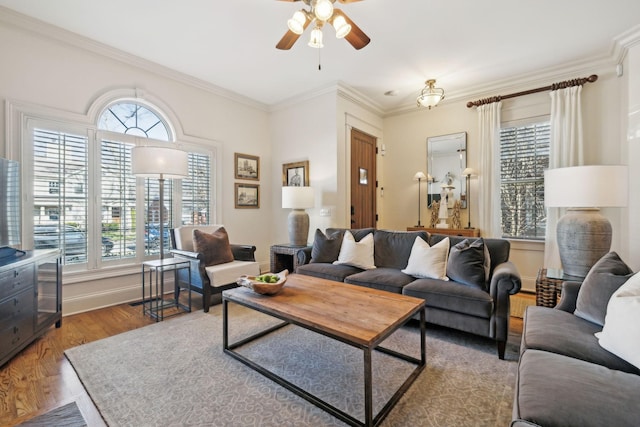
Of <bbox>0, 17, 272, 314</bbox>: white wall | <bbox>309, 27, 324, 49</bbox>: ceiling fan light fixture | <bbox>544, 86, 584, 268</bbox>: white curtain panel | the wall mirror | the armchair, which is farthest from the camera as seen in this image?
the wall mirror

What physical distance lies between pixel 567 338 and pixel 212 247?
317 cm

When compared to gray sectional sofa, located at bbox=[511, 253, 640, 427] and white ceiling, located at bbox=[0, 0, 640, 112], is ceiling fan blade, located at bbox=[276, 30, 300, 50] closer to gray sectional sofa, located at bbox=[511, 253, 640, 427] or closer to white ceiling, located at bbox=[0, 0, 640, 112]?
white ceiling, located at bbox=[0, 0, 640, 112]

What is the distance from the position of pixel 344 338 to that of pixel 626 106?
13.2 ft

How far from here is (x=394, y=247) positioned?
3.24 meters

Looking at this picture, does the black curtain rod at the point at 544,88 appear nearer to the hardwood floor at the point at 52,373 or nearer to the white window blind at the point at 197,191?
the hardwood floor at the point at 52,373

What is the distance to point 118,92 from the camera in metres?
3.35

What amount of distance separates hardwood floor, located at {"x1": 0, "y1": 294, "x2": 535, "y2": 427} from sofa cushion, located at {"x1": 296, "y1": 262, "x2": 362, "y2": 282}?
1.60 m

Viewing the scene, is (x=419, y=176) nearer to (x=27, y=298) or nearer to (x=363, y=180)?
(x=363, y=180)

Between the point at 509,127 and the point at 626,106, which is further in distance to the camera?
the point at 509,127

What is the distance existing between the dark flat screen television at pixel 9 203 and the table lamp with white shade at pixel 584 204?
456 cm

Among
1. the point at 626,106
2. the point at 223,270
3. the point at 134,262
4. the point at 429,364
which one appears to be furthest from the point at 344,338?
the point at 626,106

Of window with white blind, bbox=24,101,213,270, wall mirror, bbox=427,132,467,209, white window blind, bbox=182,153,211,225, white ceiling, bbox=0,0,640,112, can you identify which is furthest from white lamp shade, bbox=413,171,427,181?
window with white blind, bbox=24,101,213,270

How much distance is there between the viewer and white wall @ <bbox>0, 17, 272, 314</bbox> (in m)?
Result: 2.77

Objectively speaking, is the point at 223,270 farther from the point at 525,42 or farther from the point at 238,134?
the point at 525,42
